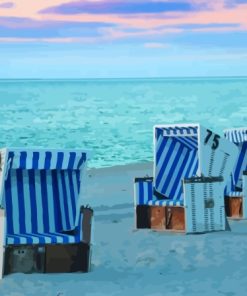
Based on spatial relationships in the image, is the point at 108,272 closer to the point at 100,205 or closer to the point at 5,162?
the point at 5,162

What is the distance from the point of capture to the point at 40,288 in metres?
8.85

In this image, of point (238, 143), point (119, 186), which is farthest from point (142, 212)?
point (119, 186)

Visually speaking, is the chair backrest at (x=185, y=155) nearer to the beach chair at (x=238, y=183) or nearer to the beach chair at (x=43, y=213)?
the beach chair at (x=238, y=183)

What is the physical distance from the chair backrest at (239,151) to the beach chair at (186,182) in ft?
3.32

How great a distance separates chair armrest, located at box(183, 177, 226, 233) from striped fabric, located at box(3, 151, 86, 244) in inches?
78.7

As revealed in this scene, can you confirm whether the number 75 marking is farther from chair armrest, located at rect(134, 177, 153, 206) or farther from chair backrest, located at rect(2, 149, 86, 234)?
chair backrest, located at rect(2, 149, 86, 234)

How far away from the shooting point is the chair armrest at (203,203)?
11.7 m

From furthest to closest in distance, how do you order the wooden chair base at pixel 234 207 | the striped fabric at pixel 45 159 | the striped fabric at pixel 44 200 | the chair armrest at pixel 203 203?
the wooden chair base at pixel 234 207
the chair armrest at pixel 203 203
the striped fabric at pixel 44 200
the striped fabric at pixel 45 159

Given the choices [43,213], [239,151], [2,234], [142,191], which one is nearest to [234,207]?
[239,151]

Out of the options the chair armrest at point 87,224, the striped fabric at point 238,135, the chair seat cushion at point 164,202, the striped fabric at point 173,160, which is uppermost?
the striped fabric at point 238,135

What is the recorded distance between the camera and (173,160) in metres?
13.0

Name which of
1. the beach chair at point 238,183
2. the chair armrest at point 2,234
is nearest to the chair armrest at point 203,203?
the beach chair at point 238,183

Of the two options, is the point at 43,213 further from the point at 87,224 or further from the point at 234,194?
the point at 234,194

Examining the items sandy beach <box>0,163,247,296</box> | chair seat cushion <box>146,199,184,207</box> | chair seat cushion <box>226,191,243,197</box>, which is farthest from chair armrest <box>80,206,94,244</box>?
chair seat cushion <box>226,191,243,197</box>
